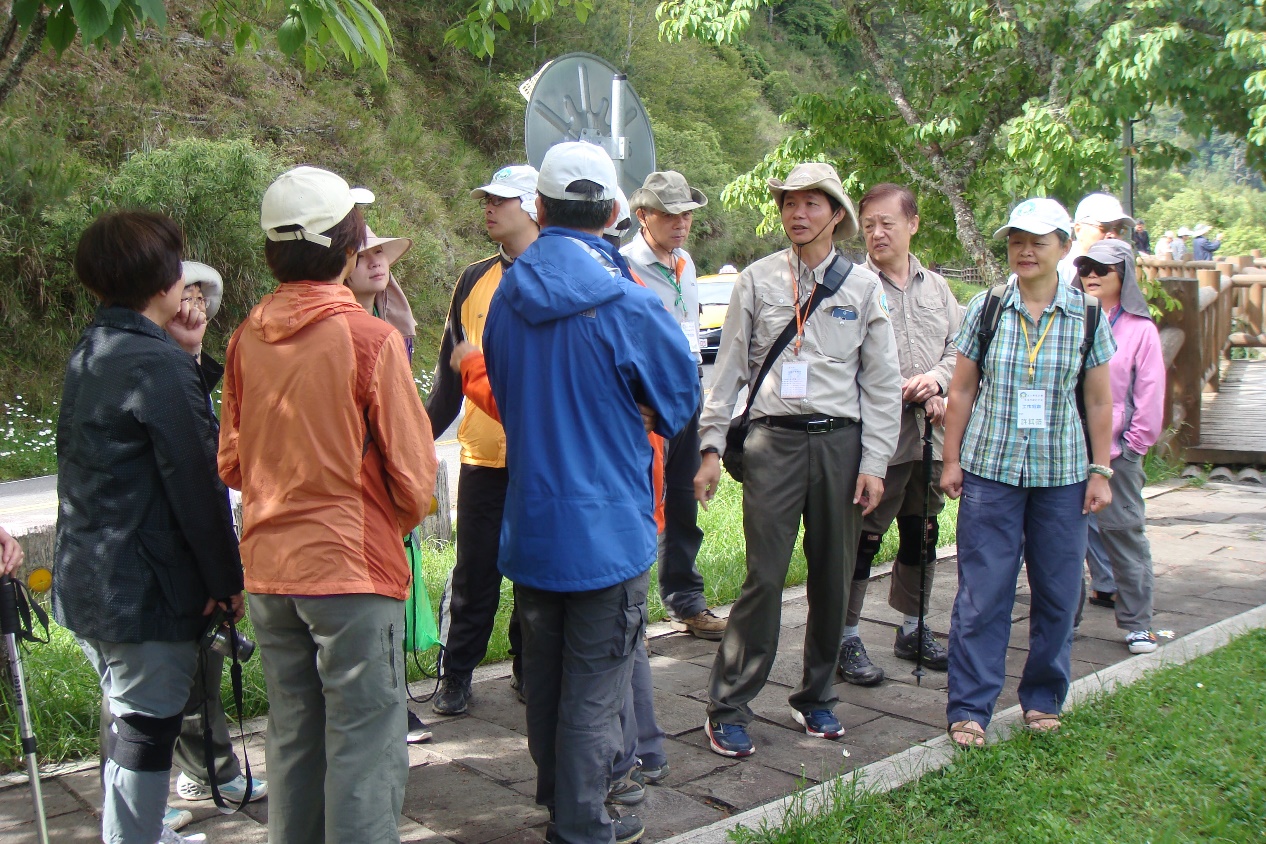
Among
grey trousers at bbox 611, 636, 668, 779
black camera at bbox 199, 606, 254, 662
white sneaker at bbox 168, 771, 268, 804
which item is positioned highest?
black camera at bbox 199, 606, 254, 662

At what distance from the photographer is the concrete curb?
3467 millimetres

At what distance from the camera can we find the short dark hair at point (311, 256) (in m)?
2.84

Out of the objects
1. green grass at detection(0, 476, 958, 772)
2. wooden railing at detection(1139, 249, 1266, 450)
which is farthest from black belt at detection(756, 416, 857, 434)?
wooden railing at detection(1139, 249, 1266, 450)

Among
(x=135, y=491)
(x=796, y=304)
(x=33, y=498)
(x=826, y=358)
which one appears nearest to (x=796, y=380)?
(x=826, y=358)

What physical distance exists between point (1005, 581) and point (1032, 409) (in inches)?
25.2

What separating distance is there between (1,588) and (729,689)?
93.1 inches

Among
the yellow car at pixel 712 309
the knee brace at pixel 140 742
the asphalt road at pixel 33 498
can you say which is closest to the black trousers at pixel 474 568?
the knee brace at pixel 140 742

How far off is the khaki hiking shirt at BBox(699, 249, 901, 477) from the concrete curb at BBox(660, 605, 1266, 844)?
101 centimetres

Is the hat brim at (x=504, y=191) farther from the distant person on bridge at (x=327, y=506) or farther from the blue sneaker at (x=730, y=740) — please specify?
the blue sneaker at (x=730, y=740)

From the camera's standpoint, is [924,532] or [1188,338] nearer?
[924,532]

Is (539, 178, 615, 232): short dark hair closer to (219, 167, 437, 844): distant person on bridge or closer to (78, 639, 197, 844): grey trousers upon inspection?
(219, 167, 437, 844): distant person on bridge

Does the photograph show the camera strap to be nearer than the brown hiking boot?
Yes

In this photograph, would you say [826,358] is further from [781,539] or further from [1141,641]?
[1141,641]

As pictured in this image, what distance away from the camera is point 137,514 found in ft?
9.75
